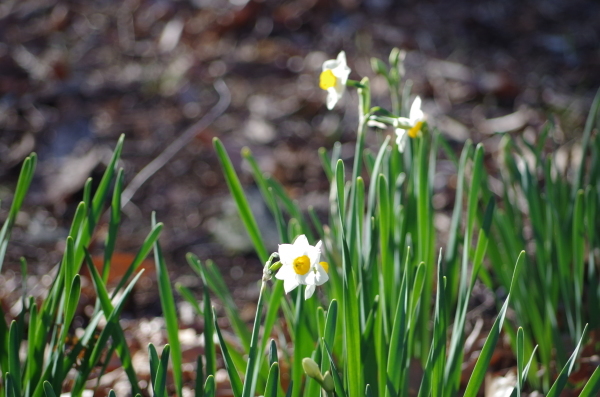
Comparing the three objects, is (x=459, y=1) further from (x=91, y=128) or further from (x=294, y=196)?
(x=91, y=128)

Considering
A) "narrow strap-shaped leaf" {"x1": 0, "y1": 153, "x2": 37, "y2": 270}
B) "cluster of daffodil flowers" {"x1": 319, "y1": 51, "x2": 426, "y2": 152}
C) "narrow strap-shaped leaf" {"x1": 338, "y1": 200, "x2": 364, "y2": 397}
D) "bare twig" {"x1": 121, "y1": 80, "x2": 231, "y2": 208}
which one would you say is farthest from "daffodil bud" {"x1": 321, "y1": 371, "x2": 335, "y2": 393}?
"bare twig" {"x1": 121, "y1": 80, "x2": 231, "y2": 208}

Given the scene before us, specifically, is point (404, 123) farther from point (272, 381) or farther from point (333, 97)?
point (272, 381)

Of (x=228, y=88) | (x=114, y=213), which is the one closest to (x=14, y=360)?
(x=114, y=213)

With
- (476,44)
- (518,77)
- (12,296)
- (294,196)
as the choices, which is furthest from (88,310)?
A: (476,44)

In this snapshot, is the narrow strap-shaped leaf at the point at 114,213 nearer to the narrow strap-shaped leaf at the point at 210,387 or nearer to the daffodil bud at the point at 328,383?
the narrow strap-shaped leaf at the point at 210,387

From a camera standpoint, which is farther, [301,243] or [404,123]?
[404,123]

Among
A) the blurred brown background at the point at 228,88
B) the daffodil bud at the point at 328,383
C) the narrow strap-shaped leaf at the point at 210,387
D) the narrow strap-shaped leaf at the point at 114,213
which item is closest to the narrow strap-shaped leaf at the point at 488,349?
the daffodil bud at the point at 328,383
